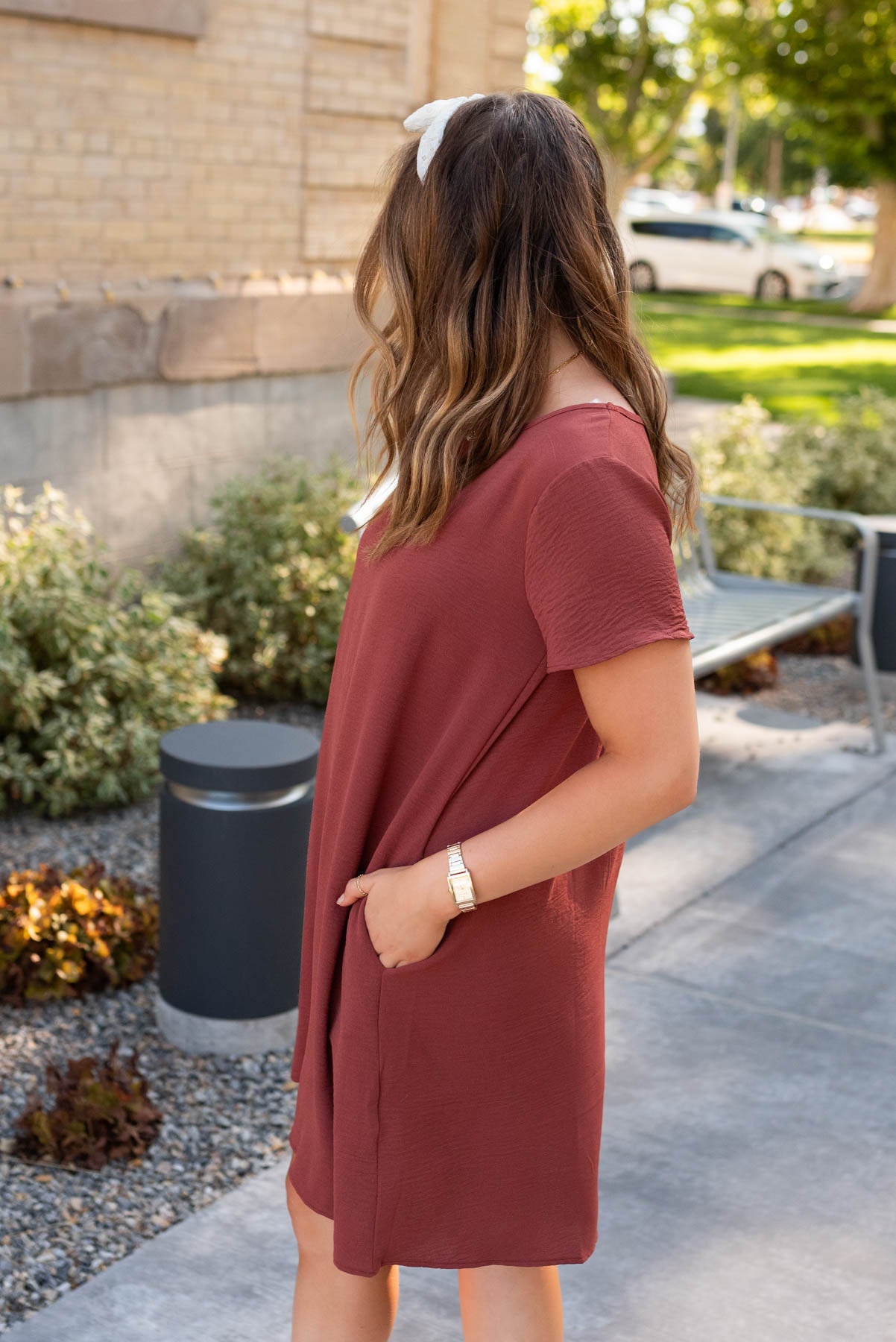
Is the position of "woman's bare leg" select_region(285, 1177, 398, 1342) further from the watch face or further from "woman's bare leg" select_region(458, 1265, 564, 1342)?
the watch face

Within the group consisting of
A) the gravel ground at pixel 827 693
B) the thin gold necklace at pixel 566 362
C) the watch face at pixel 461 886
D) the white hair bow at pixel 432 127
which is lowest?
the gravel ground at pixel 827 693

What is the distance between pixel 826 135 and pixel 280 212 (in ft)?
79.9

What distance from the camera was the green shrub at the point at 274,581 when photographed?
650 cm

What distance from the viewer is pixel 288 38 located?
7.25 m

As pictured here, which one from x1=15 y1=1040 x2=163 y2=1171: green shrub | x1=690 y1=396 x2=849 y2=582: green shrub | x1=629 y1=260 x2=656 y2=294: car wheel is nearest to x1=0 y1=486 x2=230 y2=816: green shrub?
x1=15 y1=1040 x2=163 y2=1171: green shrub

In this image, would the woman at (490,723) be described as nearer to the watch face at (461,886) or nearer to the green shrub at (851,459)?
the watch face at (461,886)

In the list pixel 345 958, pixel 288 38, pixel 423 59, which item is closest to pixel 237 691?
pixel 288 38

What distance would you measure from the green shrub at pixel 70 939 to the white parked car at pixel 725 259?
94.2ft

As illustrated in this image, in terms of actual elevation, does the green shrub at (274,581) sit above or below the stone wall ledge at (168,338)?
below

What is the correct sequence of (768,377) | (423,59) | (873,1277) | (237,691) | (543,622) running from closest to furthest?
(543,622) < (873,1277) < (237,691) < (423,59) < (768,377)

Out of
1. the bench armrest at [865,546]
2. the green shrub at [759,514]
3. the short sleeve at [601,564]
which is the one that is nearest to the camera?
the short sleeve at [601,564]

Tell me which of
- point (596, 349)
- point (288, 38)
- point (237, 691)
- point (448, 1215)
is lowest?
point (237, 691)

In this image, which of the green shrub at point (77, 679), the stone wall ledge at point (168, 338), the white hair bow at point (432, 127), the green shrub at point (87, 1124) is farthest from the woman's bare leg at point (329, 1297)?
the stone wall ledge at point (168, 338)

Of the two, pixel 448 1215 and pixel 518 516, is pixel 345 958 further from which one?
pixel 518 516
